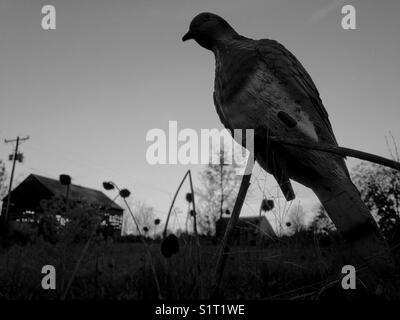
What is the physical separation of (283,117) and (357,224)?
536 mm

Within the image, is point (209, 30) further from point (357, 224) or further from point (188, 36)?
point (357, 224)

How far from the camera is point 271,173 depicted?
205 cm

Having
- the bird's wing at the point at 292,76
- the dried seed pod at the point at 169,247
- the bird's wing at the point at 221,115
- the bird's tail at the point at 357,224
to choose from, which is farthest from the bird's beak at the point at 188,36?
the dried seed pod at the point at 169,247

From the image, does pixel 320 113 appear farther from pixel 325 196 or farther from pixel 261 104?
pixel 325 196

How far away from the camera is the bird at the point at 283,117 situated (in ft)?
4.08

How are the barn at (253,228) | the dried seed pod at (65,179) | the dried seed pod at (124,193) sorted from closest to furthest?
the dried seed pod at (124,193) → the barn at (253,228) → the dried seed pod at (65,179)

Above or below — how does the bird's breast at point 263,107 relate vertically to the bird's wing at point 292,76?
below

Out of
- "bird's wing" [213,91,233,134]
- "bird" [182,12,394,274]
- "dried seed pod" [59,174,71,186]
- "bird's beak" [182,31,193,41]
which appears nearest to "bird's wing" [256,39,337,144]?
"bird" [182,12,394,274]

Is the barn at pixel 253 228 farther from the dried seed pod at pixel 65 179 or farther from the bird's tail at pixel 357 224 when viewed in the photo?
the dried seed pod at pixel 65 179

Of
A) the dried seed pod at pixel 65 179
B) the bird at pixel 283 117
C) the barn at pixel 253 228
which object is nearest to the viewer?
the bird at pixel 283 117

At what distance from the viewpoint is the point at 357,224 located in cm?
124

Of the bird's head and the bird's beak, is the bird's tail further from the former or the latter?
the bird's beak

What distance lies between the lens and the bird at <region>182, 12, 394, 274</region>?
48.9 inches
